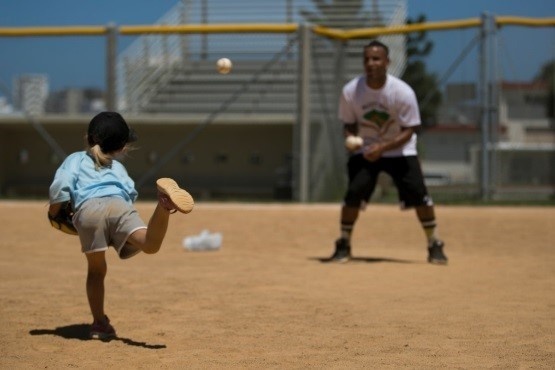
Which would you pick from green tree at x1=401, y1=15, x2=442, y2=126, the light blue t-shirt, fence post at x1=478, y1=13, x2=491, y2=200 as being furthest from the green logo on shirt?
green tree at x1=401, y1=15, x2=442, y2=126

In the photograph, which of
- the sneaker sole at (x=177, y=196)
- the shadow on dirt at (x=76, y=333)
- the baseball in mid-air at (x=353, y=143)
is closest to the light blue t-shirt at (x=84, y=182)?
the sneaker sole at (x=177, y=196)

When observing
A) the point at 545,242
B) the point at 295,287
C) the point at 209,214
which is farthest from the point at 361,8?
the point at 295,287

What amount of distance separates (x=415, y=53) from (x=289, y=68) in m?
2.37

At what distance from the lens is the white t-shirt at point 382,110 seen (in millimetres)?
9641

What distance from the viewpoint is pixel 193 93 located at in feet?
68.1

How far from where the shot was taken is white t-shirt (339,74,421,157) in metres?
9.64

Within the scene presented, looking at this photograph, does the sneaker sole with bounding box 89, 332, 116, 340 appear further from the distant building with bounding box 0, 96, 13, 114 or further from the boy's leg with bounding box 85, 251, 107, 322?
the distant building with bounding box 0, 96, 13, 114

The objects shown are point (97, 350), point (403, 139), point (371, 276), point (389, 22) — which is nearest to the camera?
point (97, 350)

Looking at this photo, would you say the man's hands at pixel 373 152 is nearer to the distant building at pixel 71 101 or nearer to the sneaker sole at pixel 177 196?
the sneaker sole at pixel 177 196

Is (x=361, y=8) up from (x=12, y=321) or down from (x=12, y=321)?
up

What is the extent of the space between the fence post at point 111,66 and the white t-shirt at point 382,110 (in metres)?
8.22

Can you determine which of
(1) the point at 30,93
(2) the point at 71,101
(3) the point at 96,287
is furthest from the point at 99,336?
(2) the point at 71,101

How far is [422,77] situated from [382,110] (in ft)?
27.7

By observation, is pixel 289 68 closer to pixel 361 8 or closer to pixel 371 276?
pixel 361 8
